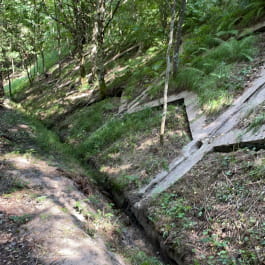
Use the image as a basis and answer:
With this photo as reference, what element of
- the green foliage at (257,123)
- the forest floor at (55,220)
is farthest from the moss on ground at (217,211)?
the forest floor at (55,220)

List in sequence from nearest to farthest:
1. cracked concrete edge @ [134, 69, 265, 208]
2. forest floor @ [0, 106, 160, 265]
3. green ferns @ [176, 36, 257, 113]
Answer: forest floor @ [0, 106, 160, 265] < cracked concrete edge @ [134, 69, 265, 208] < green ferns @ [176, 36, 257, 113]

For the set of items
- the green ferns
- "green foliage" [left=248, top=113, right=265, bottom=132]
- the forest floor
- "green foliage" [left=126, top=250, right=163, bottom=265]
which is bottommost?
"green foliage" [left=126, top=250, right=163, bottom=265]

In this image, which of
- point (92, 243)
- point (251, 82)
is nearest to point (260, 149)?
point (251, 82)

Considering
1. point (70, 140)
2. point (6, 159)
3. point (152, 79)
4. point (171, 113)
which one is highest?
point (152, 79)

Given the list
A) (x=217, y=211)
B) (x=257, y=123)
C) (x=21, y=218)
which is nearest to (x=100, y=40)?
(x=257, y=123)

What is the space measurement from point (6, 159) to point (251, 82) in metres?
7.91

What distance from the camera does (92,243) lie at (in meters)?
4.85

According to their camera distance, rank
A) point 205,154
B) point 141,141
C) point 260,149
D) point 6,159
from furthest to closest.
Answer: point 141,141 → point 6,159 → point 205,154 → point 260,149

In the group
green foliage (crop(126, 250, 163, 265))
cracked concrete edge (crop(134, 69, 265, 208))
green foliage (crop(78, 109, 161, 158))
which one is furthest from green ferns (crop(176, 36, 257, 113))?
green foliage (crop(126, 250, 163, 265))

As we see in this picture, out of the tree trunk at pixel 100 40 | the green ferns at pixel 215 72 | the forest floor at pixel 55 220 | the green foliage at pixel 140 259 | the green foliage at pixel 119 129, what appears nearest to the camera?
the forest floor at pixel 55 220

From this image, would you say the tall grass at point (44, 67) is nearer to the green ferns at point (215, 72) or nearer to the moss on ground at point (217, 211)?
the green ferns at point (215, 72)

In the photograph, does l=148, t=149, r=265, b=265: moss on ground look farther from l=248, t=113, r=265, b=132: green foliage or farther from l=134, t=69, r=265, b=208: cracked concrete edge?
l=248, t=113, r=265, b=132: green foliage

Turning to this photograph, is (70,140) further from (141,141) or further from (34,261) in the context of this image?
(34,261)

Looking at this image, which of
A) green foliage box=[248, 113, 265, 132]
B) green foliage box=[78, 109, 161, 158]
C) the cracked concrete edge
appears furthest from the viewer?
green foliage box=[78, 109, 161, 158]
